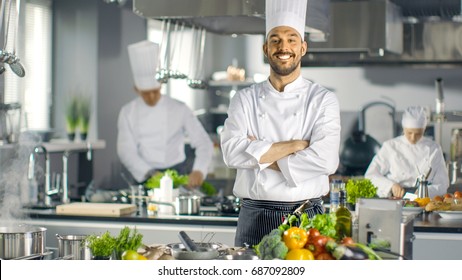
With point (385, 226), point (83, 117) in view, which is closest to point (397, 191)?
point (385, 226)

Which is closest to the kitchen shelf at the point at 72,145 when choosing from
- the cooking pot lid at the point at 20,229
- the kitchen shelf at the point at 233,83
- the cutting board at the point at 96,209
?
the cutting board at the point at 96,209

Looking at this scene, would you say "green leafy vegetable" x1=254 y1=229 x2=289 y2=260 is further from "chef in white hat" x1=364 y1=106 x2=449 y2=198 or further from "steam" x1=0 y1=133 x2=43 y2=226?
"chef in white hat" x1=364 y1=106 x2=449 y2=198

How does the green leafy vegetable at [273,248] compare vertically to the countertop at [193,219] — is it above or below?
above

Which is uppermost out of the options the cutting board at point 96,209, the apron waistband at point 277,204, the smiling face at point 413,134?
the smiling face at point 413,134

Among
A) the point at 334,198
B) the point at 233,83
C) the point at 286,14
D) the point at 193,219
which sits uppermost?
the point at 233,83

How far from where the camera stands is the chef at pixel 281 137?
159 inches

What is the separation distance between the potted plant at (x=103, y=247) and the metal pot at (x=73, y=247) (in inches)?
8.9

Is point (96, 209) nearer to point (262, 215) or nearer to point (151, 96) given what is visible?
point (262, 215)

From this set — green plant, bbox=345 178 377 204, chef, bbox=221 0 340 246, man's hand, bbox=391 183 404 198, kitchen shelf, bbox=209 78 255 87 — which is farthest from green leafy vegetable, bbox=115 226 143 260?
kitchen shelf, bbox=209 78 255 87

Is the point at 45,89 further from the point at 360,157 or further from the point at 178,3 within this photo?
the point at 178,3

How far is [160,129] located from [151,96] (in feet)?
0.92

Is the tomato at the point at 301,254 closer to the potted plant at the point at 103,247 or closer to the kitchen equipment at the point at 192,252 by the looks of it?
the kitchen equipment at the point at 192,252

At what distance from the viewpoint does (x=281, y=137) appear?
4203 mm

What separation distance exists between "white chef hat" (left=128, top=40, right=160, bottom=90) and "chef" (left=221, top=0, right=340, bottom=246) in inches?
111
